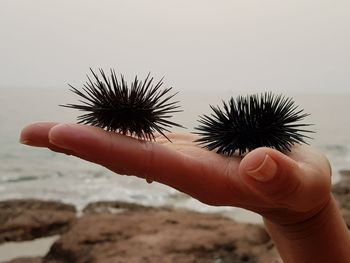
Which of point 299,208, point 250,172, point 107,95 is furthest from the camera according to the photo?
point 107,95

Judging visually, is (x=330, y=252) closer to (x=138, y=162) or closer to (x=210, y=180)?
(x=210, y=180)

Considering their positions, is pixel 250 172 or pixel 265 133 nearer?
pixel 250 172

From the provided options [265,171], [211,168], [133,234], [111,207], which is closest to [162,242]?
[133,234]

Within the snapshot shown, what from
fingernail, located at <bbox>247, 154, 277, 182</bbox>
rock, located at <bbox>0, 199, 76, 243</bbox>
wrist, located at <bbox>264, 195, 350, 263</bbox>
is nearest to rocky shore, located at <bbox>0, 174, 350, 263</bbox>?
rock, located at <bbox>0, 199, 76, 243</bbox>

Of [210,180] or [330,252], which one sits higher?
[210,180]

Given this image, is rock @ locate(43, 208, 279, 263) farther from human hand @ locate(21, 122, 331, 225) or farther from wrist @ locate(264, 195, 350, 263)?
human hand @ locate(21, 122, 331, 225)

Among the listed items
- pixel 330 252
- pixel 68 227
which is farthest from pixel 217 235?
pixel 330 252

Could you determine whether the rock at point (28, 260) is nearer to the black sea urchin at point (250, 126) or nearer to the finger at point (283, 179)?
the black sea urchin at point (250, 126)
